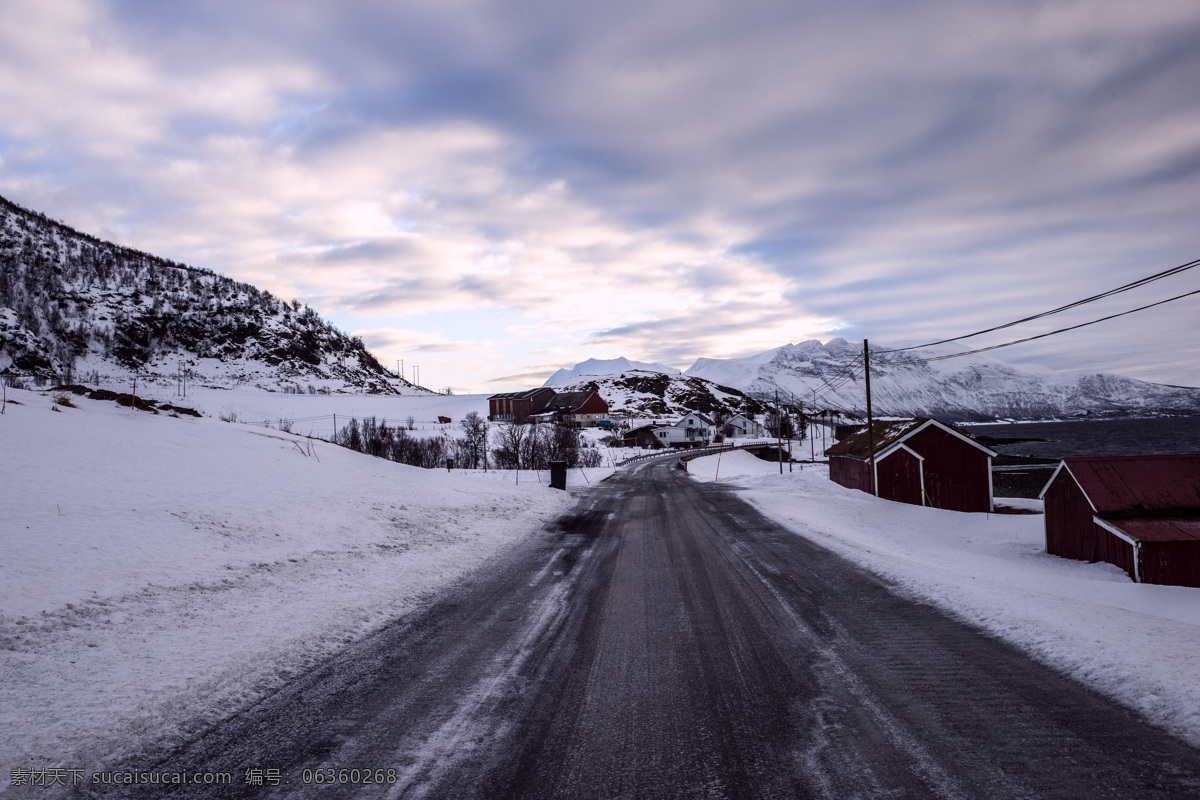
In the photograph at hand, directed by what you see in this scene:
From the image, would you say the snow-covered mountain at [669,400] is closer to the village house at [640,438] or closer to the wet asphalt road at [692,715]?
the village house at [640,438]

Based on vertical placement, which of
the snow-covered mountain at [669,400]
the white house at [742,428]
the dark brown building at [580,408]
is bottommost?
the white house at [742,428]

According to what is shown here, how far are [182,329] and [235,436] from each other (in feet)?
388

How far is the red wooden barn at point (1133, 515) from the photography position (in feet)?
48.3

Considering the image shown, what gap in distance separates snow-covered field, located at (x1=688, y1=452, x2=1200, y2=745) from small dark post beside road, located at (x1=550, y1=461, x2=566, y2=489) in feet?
27.6

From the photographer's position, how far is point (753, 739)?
13.8 ft

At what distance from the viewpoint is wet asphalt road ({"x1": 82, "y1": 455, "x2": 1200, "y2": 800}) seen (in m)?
3.64

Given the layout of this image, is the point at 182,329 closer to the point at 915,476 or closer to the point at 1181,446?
the point at 915,476

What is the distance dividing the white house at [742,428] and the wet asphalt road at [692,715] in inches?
4463

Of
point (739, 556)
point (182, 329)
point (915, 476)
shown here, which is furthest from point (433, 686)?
point (182, 329)

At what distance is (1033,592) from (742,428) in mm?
114075

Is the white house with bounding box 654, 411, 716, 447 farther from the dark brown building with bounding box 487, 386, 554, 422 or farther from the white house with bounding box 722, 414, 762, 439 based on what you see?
the dark brown building with bounding box 487, 386, 554, 422

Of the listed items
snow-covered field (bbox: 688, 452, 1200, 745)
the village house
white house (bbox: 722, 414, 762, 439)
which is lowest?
snow-covered field (bbox: 688, 452, 1200, 745)

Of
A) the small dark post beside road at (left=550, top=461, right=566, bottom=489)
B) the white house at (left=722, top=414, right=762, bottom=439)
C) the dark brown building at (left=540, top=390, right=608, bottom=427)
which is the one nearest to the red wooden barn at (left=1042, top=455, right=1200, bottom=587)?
the small dark post beside road at (left=550, top=461, right=566, bottom=489)

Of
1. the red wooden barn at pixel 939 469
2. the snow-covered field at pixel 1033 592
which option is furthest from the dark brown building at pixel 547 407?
the snow-covered field at pixel 1033 592
